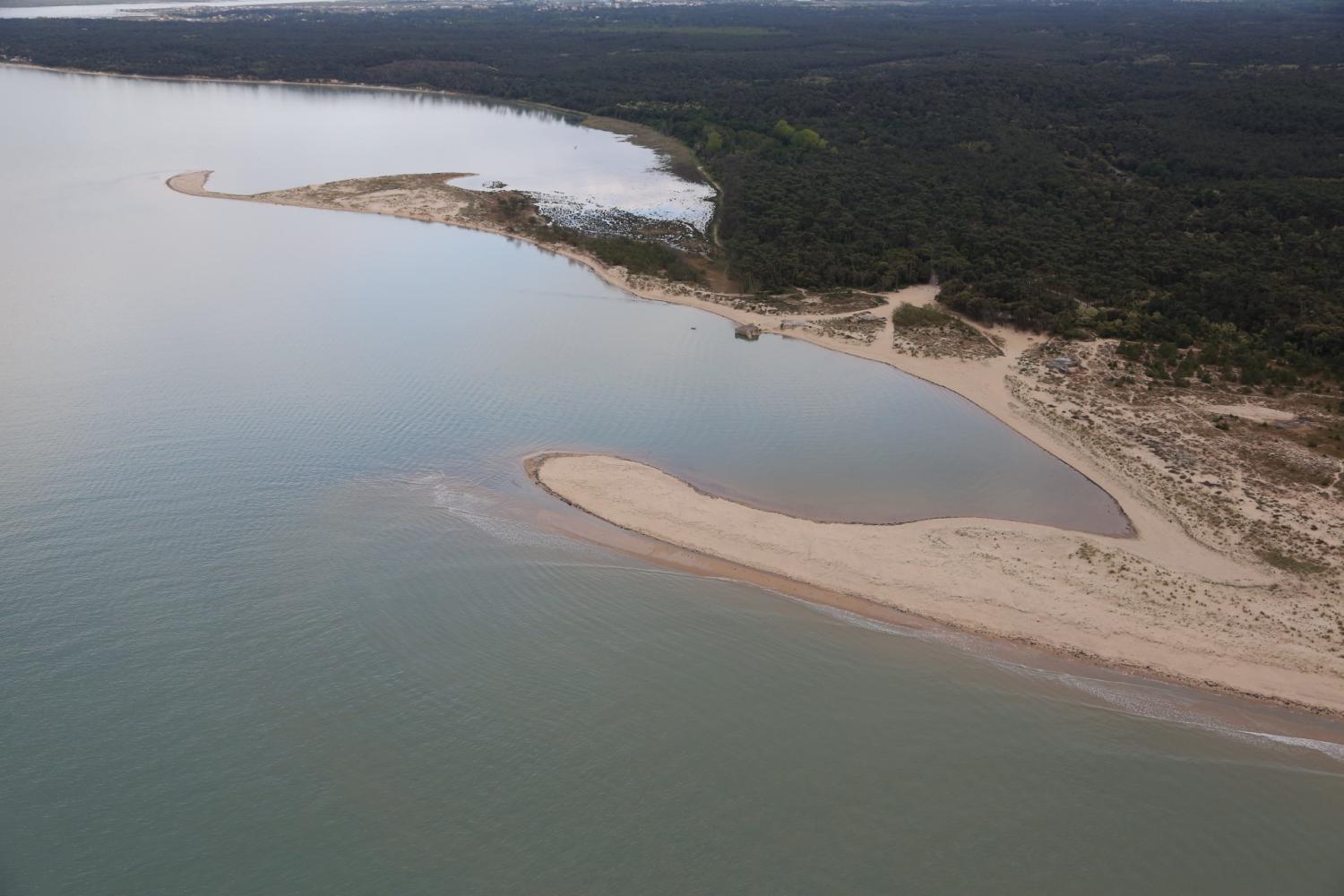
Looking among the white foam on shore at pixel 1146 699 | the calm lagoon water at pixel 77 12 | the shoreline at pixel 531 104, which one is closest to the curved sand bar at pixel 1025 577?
the white foam on shore at pixel 1146 699

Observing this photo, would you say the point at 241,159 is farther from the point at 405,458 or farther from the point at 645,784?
the point at 645,784

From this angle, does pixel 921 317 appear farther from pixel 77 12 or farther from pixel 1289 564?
pixel 77 12

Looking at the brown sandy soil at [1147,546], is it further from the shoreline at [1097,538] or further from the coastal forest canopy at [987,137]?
the coastal forest canopy at [987,137]

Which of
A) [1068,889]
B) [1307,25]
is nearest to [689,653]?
[1068,889]

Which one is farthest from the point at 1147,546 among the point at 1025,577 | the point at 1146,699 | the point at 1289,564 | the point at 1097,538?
the point at 1146,699

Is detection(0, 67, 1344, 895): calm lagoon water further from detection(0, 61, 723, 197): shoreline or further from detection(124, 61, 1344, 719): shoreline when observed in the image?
detection(0, 61, 723, 197): shoreline

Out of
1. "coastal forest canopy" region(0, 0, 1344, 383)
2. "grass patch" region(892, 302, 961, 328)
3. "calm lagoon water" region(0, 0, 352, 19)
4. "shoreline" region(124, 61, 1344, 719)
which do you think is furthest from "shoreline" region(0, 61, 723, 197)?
"calm lagoon water" region(0, 0, 352, 19)
